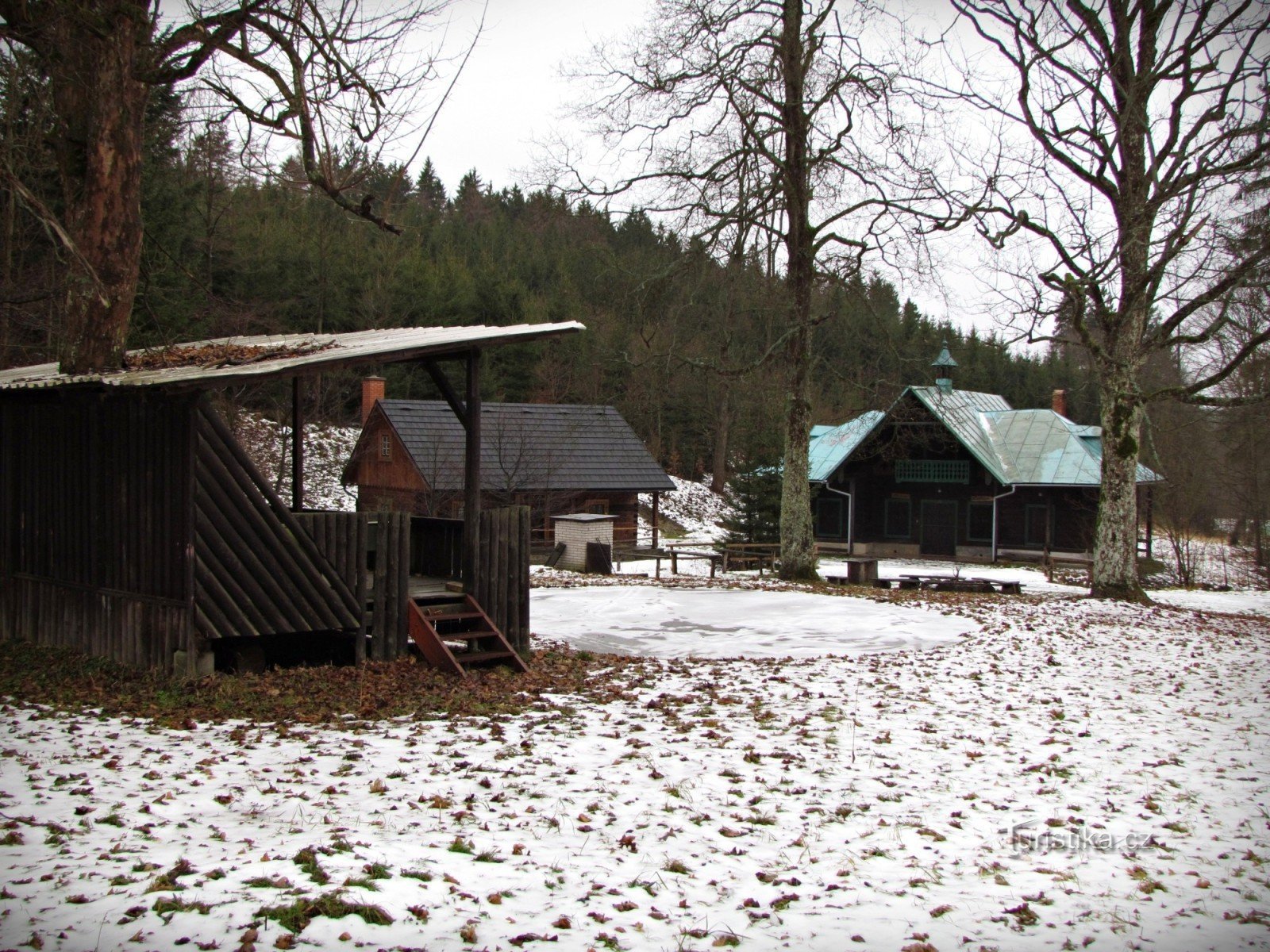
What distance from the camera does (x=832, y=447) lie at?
38.9 m

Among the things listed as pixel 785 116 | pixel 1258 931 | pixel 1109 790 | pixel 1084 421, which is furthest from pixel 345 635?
pixel 1084 421

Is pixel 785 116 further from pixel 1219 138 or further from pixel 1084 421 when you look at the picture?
pixel 1084 421

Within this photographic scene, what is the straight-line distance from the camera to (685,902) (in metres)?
4.95

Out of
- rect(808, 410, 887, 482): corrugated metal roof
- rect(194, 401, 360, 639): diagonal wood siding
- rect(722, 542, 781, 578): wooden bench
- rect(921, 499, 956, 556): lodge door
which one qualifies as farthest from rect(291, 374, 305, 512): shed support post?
rect(921, 499, 956, 556): lodge door

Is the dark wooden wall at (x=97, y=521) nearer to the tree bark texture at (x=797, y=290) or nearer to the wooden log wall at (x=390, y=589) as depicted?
the wooden log wall at (x=390, y=589)

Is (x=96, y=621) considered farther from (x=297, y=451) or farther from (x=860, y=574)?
(x=860, y=574)

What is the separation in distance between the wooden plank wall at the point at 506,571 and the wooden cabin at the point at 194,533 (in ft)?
0.06

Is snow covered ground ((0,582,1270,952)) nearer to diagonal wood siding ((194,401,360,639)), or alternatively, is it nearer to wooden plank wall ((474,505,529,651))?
diagonal wood siding ((194,401,360,639))

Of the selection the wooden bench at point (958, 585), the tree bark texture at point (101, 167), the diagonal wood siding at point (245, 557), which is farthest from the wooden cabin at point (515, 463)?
the diagonal wood siding at point (245, 557)

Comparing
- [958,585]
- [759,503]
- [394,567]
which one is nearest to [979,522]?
[759,503]

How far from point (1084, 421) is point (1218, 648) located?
158 feet

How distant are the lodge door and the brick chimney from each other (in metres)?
21.8

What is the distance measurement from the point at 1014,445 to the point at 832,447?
656cm

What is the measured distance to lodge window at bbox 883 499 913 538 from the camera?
37562mm
